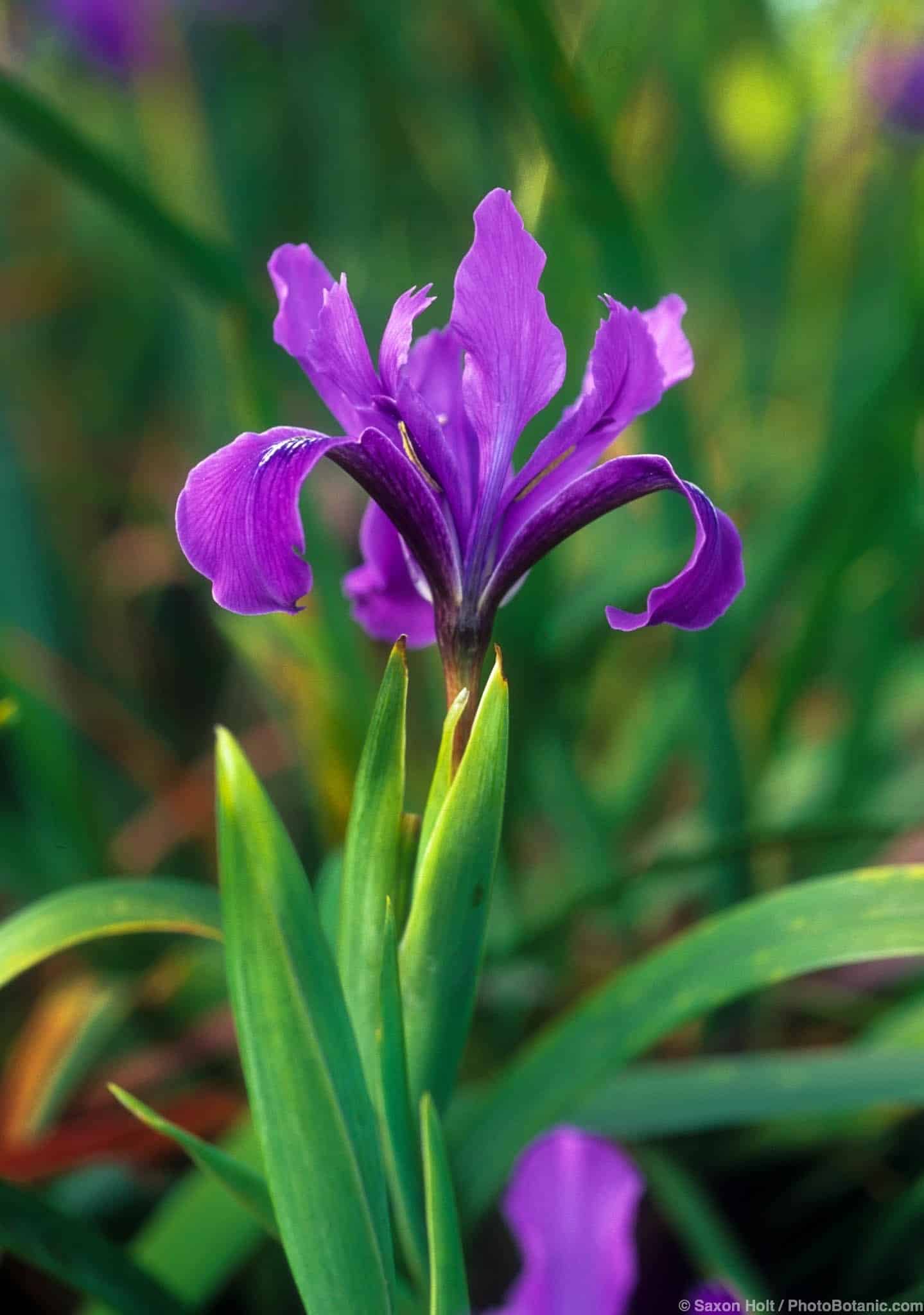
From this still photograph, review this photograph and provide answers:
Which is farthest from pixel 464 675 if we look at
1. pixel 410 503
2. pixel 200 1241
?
pixel 200 1241

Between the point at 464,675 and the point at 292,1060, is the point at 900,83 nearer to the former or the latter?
the point at 464,675

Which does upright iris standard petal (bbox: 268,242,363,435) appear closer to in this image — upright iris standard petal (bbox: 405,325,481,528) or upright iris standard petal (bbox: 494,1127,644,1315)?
upright iris standard petal (bbox: 405,325,481,528)

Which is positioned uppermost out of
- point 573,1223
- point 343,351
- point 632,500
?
point 343,351

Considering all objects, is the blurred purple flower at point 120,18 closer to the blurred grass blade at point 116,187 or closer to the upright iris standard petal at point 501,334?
the blurred grass blade at point 116,187

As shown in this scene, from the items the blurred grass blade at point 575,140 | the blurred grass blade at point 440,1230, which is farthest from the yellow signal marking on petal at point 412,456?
the blurred grass blade at point 575,140

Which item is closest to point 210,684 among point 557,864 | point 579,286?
point 557,864
